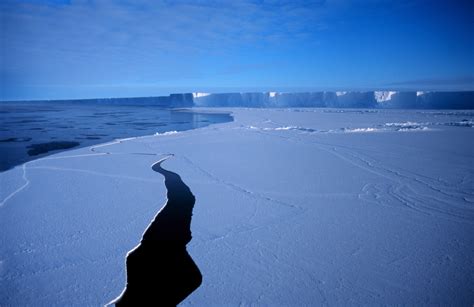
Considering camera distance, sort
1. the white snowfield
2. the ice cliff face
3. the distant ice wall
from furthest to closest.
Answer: the distant ice wall < the ice cliff face < the white snowfield

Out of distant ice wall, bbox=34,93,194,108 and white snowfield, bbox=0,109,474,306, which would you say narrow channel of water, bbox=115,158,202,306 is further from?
distant ice wall, bbox=34,93,194,108

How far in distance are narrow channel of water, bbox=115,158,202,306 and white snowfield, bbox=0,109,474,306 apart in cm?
9

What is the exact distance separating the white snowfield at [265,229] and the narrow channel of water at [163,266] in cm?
9

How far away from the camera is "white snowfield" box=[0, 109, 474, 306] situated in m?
2.21

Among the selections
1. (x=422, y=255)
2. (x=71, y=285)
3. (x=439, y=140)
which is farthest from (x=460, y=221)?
(x=439, y=140)

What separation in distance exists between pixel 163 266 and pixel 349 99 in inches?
1242

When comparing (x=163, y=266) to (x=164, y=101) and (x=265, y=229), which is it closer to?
(x=265, y=229)

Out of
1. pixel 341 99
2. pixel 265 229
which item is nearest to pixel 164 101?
pixel 341 99

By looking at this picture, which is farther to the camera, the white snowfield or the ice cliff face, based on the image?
the ice cliff face

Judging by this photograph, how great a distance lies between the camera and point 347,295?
84.0 inches

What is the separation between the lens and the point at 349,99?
1204 inches

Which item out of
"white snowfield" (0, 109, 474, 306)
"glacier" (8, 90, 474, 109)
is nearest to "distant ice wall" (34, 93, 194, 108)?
"glacier" (8, 90, 474, 109)

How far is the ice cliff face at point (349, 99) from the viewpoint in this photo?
24781 mm

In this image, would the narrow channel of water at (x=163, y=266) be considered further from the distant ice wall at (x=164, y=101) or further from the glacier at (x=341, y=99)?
the distant ice wall at (x=164, y=101)
